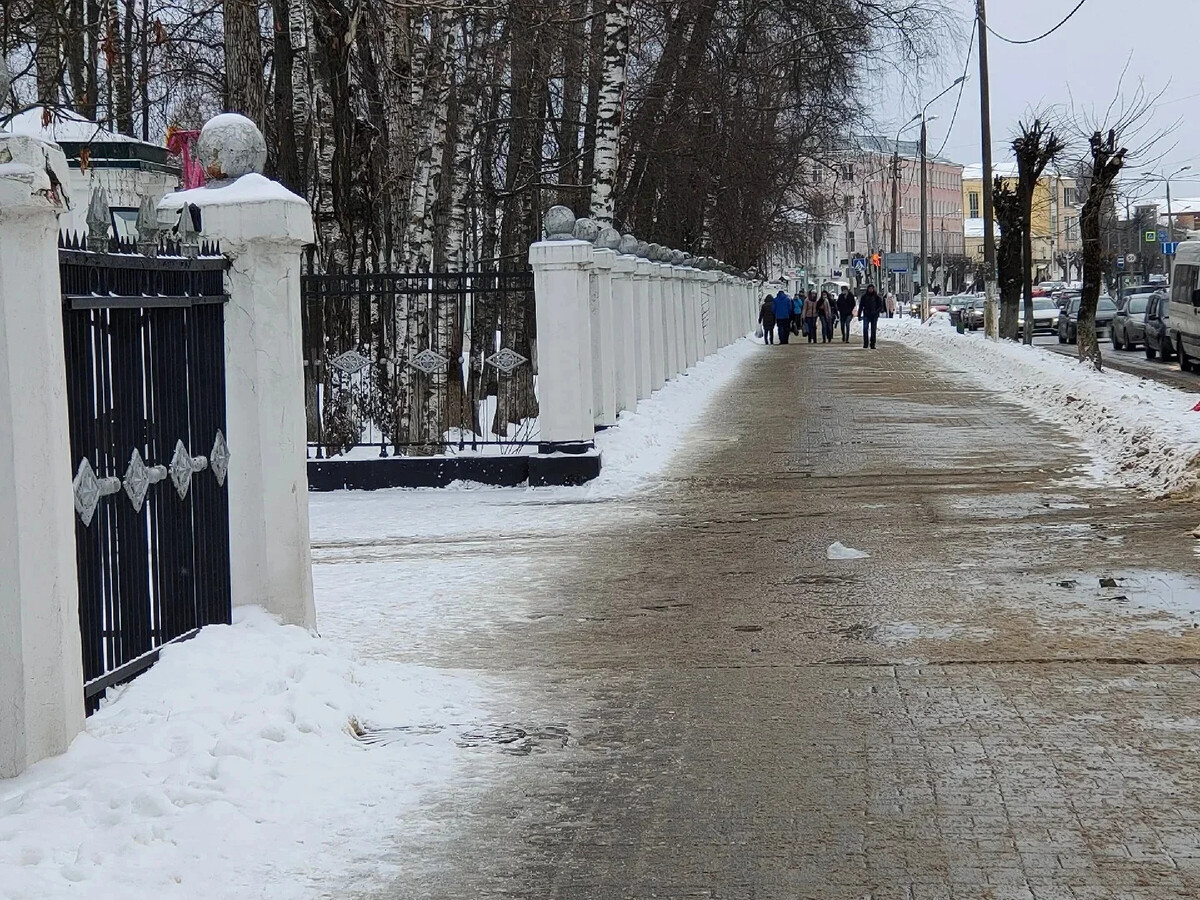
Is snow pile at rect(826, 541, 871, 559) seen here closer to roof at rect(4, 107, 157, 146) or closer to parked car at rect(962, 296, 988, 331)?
roof at rect(4, 107, 157, 146)

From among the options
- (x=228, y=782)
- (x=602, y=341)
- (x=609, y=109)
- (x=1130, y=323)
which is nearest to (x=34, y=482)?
(x=228, y=782)

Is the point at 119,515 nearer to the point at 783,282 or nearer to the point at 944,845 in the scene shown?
the point at 944,845

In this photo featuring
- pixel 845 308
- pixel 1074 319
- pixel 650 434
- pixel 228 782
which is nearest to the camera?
pixel 228 782

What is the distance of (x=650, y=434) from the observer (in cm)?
1803

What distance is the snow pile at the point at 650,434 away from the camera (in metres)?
15.0

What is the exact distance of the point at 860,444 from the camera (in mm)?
17688

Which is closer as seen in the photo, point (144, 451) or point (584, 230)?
point (144, 451)

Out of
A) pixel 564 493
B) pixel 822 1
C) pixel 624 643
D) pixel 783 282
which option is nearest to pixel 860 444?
pixel 564 493

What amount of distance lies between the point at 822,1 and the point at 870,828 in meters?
26.2

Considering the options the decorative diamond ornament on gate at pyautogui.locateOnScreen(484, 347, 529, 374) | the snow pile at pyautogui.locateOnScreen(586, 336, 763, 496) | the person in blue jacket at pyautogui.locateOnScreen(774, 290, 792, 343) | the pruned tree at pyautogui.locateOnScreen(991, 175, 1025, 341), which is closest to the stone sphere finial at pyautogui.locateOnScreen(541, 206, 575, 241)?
the decorative diamond ornament on gate at pyautogui.locateOnScreen(484, 347, 529, 374)

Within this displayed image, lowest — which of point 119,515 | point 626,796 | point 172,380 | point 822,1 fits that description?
point 626,796

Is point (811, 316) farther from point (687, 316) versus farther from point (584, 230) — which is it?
point (584, 230)

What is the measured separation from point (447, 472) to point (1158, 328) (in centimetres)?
2780

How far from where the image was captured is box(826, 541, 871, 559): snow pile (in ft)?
34.5
